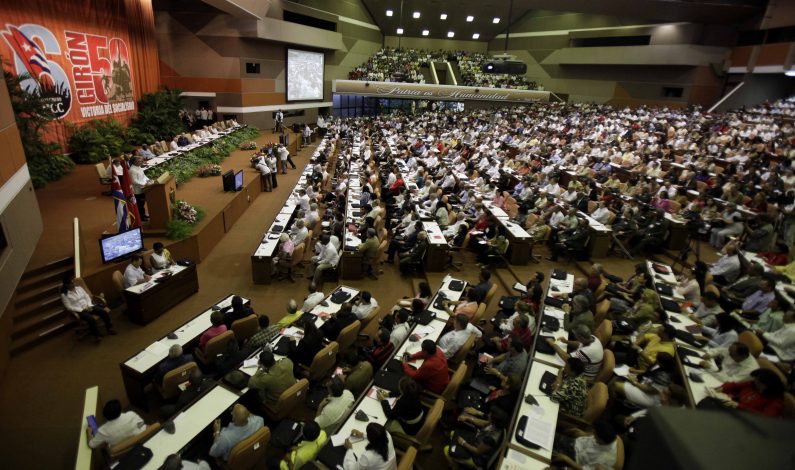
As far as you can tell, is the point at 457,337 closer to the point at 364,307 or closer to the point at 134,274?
the point at 364,307

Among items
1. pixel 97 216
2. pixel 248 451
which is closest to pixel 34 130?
pixel 97 216

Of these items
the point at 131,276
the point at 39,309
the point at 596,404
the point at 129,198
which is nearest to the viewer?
the point at 596,404

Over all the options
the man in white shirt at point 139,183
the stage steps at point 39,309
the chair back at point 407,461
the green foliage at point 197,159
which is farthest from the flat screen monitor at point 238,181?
the chair back at point 407,461

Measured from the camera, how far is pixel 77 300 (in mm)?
6719

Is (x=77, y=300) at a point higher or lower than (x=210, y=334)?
lower

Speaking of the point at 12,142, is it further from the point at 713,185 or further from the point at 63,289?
the point at 713,185

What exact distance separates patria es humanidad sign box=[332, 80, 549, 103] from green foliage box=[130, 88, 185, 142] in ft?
39.9

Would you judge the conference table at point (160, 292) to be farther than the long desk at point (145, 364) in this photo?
Yes

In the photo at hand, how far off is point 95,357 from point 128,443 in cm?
300

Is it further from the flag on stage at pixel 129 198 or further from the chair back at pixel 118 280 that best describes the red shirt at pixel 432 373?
the flag on stage at pixel 129 198

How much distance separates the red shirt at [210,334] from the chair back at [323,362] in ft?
4.70

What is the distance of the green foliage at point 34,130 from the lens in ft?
35.5

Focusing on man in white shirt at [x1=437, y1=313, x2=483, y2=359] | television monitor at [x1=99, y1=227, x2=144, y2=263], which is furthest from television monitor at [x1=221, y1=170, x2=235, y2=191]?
man in white shirt at [x1=437, y1=313, x2=483, y2=359]

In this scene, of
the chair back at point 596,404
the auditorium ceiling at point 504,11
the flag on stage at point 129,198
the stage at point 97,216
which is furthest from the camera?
the auditorium ceiling at point 504,11
